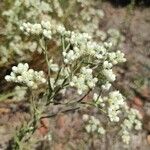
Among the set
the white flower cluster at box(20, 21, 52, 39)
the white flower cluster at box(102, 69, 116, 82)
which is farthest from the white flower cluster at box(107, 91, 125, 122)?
the white flower cluster at box(20, 21, 52, 39)

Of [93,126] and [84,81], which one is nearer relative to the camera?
[84,81]

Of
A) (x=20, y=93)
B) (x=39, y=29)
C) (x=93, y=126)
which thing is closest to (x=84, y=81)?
(x=39, y=29)

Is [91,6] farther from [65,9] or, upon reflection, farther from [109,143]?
[109,143]

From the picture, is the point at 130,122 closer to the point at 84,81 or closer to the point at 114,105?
the point at 114,105

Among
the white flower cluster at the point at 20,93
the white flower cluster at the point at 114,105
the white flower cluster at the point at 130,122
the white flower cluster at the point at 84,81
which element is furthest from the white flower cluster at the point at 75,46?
the white flower cluster at the point at 20,93

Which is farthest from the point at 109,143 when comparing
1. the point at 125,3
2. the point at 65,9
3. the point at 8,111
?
the point at 125,3

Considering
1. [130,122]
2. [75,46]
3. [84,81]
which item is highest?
[75,46]

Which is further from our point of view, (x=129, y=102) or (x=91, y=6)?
(x=91, y=6)

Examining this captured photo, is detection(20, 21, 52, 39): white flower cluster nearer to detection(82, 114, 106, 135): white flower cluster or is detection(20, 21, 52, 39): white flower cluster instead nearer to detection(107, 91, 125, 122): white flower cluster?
detection(107, 91, 125, 122): white flower cluster

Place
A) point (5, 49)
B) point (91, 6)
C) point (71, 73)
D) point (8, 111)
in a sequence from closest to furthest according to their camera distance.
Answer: point (71, 73), point (5, 49), point (8, 111), point (91, 6)
